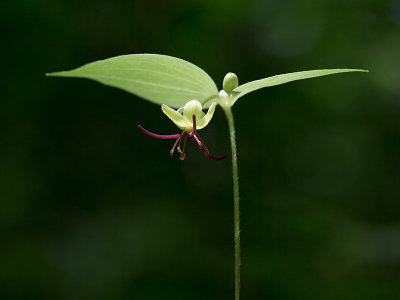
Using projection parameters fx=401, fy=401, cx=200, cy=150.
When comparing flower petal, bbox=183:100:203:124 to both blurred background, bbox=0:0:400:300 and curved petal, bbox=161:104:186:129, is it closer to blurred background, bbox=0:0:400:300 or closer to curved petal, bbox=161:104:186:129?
curved petal, bbox=161:104:186:129

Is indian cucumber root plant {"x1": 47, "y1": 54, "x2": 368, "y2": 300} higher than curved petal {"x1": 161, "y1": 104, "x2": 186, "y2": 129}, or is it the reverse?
indian cucumber root plant {"x1": 47, "y1": 54, "x2": 368, "y2": 300}

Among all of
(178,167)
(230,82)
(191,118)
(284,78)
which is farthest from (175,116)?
(178,167)

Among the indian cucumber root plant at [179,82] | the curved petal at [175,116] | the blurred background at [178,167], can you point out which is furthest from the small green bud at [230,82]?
the blurred background at [178,167]

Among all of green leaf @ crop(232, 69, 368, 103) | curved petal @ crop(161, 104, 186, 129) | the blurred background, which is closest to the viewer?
green leaf @ crop(232, 69, 368, 103)

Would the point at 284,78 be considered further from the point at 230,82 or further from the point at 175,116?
the point at 175,116

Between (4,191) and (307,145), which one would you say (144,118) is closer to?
(4,191)

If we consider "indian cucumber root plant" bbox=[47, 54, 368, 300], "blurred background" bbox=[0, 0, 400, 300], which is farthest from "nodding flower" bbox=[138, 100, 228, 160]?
"blurred background" bbox=[0, 0, 400, 300]

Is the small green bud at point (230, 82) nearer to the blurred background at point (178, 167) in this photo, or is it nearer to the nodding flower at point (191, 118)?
the nodding flower at point (191, 118)
